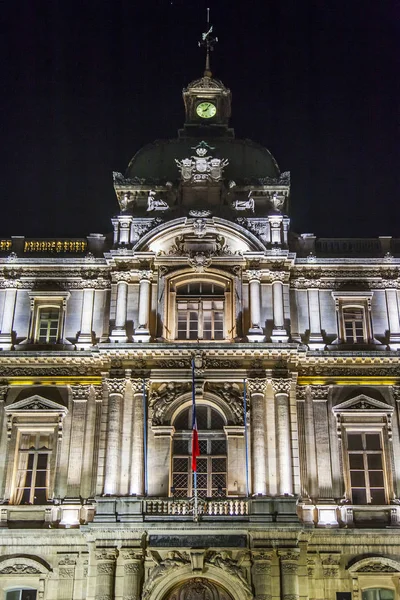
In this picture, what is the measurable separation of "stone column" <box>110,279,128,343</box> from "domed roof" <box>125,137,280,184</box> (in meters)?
6.00

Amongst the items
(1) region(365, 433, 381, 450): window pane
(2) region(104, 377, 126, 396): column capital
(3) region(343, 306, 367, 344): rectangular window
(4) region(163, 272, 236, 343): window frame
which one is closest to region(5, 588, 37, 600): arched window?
(2) region(104, 377, 126, 396): column capital

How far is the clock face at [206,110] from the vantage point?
140 ft

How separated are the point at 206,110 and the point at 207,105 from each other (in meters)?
0.27

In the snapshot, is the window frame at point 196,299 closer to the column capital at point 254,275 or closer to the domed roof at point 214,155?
the column capital at point 254,275

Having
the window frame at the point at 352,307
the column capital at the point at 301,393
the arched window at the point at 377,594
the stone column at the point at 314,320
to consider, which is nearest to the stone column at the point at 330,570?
the arched window at the point at 377,594

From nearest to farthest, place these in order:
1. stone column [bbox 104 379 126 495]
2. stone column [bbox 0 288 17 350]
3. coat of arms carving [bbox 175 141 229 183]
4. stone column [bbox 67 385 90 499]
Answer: stone column [bbox 104 379 126 495]
stone column [bbox 67 385 90 499]
stone column [bbox 0 288 17 350]
coat of arms carving [bbox 175 141 229 183]

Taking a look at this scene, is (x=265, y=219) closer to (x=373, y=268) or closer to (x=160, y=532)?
(x=373, y=268)

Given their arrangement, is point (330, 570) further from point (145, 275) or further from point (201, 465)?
point (145, 275)

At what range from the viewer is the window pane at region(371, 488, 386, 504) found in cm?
3167

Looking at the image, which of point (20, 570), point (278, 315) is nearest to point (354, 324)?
point (278, 315)

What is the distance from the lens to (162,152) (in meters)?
39.3

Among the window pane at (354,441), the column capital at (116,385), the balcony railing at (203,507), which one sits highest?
the column capital at (116,385)

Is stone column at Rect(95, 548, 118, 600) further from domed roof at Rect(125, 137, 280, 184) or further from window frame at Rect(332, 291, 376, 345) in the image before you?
domed roof at Rect(125, 137, 280, 184)

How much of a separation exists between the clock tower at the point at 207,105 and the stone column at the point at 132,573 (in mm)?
21940
